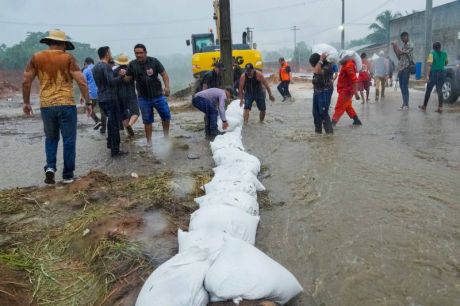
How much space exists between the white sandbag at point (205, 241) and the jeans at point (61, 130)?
88.5 inches

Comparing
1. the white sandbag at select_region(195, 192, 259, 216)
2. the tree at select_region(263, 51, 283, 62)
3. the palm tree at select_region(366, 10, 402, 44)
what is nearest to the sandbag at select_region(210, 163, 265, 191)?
the white sandbag at select_region(195, 192, 259, 216)

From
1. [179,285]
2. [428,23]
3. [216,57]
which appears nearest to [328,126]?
[179,285]

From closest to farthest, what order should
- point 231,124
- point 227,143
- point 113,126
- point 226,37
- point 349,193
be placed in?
1. point 349,193
2. point 227,143
3. point 113,126
4. point 231,124
5. point 226,37

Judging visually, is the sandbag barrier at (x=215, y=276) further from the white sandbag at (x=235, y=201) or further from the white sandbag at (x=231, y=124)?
the white sandbag at (x=231, y=124)

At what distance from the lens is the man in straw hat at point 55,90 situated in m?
3.91

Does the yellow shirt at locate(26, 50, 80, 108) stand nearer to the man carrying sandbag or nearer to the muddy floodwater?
the muddy floodwater

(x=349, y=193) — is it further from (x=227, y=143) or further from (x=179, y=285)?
(x=179, y=285)

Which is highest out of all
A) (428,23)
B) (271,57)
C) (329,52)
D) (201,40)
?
(271,57)

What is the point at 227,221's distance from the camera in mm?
2510

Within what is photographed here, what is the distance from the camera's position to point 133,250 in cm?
247

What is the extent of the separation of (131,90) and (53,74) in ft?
8.48

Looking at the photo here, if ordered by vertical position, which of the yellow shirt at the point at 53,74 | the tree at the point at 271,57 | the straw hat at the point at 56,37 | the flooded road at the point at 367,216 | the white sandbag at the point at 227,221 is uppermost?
the tree at the point at 271,57

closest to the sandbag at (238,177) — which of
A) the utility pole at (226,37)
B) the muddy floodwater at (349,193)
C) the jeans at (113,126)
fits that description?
the muddy floodwater at (349,193)

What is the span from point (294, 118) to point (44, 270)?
273 inches
